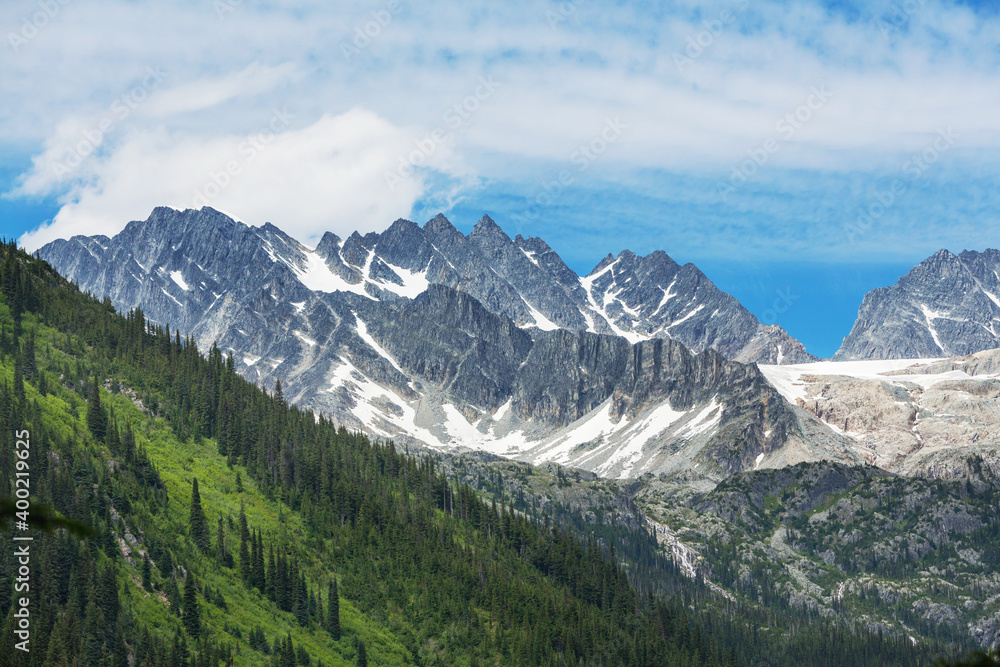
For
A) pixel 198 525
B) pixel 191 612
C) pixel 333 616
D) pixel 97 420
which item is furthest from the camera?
pixel 97 420

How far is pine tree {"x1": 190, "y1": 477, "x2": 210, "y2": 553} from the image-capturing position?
164700 millimetres

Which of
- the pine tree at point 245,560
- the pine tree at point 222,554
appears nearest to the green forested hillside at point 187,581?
the pine tree at point 245,560

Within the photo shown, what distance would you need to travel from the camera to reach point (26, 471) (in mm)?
138000

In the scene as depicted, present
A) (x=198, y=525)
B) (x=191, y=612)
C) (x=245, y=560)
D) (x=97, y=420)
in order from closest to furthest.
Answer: (x=191, y=612) < (x=198, y=525) < (x=245, y=560) < (x=97, y=420)

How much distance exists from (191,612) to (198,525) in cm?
3046

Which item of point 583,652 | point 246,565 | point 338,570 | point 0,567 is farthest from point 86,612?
point 583,652

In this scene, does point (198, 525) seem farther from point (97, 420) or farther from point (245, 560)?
point (97, 420)

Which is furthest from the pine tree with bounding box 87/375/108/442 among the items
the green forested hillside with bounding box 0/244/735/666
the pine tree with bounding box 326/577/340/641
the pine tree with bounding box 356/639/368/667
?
the pine tree with bounding box 356/639/368/667

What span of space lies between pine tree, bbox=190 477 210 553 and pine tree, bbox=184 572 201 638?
864 inches

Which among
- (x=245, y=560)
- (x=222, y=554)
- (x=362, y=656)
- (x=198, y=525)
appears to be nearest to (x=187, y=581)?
(x=222, y=554)

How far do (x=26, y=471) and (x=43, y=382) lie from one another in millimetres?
58392

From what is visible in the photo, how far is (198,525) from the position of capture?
16688 centimetres

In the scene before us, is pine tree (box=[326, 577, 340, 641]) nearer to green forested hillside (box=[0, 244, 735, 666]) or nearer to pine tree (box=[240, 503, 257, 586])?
green forested hillside (box=[0, 244, 735, 666])

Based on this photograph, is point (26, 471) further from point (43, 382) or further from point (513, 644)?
point (513, 644)
